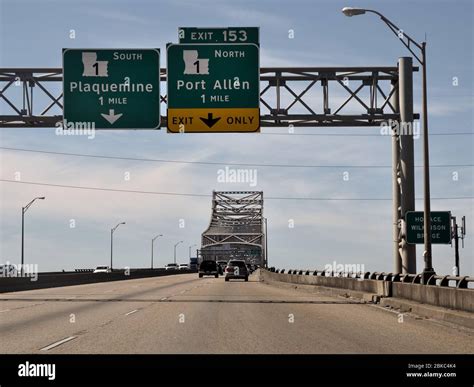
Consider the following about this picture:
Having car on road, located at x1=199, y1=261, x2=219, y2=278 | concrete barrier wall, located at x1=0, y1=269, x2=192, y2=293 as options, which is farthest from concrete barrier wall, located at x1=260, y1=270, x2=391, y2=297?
car on road, located at x1=199, y1=261, x2=219, y2=278

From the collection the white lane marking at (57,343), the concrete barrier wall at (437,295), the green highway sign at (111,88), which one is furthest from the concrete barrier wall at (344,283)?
the white lane marking at (57,343)

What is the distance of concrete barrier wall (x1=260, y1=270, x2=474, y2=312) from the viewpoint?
20.8 metres

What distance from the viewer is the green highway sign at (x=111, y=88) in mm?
32531

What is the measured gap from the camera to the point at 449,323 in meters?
20.4

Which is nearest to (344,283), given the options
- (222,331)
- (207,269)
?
(222,331)

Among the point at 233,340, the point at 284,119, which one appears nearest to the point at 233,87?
the point at 284,119

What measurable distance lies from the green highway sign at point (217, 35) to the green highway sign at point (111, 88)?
1.32 metres

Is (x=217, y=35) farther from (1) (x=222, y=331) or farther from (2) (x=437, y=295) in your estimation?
(1) (x=222, y=331)

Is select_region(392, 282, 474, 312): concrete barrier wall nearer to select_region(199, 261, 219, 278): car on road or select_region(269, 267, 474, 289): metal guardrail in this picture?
select_region(269, 267, 474, 289): metal guardrail

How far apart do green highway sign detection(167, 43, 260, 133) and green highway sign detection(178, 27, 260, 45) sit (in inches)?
8.4

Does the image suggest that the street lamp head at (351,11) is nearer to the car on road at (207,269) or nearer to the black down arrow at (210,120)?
the black down arrow at (210,120)

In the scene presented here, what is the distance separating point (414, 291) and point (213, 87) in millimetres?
11322

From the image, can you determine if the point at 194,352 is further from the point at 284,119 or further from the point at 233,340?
the point at 284,119
